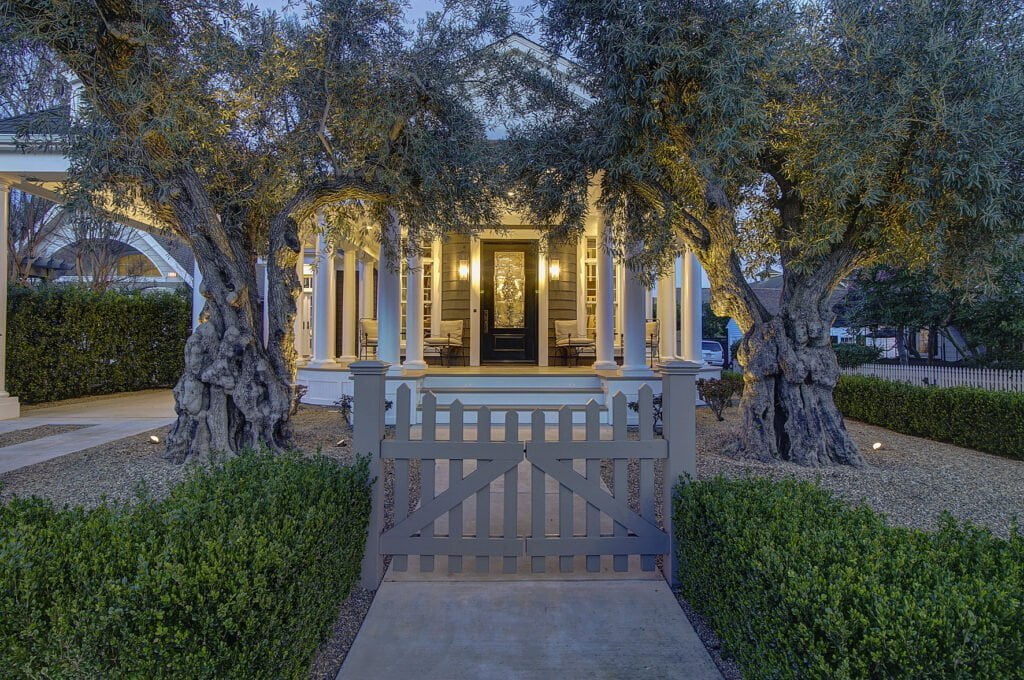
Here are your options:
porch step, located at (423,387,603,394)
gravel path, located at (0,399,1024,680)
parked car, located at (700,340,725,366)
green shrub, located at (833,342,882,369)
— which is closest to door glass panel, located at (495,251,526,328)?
porch step, located at (423,387,603,394)

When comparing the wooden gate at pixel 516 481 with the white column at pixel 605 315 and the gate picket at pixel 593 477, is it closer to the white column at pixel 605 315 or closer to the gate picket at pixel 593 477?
the gate picket at pixel 593 477

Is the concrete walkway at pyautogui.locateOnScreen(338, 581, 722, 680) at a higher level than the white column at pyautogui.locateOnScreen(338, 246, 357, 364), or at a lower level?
lower

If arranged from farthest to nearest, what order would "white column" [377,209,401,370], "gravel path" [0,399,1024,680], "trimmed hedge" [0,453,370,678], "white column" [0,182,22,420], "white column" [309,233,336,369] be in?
"white column" [309,233,336,369]
"white column" [0,182,22,420]
"white column" [377,209,401,370]
"gravel path" [0,399,1024,680]
"trimmed hedge" [0,453,370,678]

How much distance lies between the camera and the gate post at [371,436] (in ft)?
9.38

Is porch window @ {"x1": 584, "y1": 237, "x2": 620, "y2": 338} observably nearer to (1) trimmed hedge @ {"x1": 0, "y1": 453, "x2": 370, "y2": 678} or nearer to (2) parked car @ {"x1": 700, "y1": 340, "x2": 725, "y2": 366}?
(1) trimmed hedge @ {"x1": 0, "y1": 453, "x2": 370, "y2": 678}

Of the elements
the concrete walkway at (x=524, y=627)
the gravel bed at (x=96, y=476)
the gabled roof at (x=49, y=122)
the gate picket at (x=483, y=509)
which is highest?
the gabled roof at (x=49, y=122)

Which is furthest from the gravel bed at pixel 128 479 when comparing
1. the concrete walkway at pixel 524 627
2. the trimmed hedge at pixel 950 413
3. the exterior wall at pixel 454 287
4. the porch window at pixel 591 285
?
the trimmed hedge at pixel 950 413

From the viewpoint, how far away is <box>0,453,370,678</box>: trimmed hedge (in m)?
1.51

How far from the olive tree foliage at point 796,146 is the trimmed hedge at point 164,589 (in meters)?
3.88

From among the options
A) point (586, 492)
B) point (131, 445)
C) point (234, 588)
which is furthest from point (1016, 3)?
point (131, 445)

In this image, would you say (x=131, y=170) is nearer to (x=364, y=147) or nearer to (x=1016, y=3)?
(x=364, y=147)

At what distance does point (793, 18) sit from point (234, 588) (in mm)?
5708

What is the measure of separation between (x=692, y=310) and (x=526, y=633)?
7.84 meters

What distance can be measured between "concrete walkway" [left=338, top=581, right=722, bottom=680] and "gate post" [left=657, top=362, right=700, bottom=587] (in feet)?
1.04
